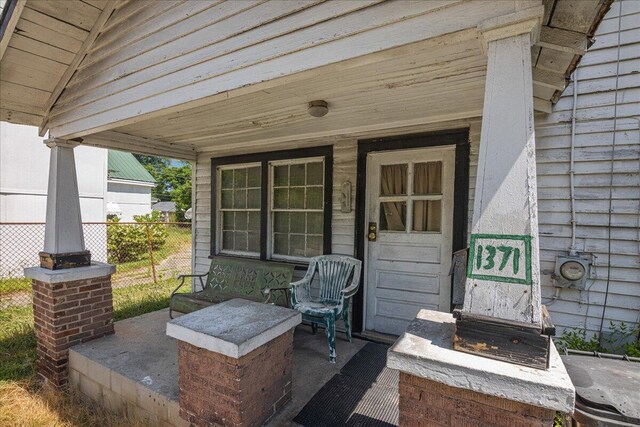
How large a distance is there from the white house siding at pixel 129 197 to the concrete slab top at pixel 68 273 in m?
10.8

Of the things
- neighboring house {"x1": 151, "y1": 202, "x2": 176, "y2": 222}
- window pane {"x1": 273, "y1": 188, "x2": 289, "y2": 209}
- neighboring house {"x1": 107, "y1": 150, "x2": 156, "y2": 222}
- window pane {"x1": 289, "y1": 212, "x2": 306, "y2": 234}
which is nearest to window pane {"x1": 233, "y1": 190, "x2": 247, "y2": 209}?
window pane {"x1": 273, "y1": 188, "x2": 289, "y2": 209}

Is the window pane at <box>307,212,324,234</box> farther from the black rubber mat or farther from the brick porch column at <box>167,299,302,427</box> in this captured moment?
the brick porch column at <box>167,299,302,427</box>

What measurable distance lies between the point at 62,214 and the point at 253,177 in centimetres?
208

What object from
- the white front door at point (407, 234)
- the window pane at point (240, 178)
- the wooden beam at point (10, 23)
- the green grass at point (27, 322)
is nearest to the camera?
the wooden beam at point (10, 23)

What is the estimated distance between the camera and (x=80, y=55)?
2.49 meters

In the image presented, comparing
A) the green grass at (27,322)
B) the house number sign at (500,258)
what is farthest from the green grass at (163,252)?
the house number sign at (500,258)

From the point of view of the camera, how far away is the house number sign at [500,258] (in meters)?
1.09

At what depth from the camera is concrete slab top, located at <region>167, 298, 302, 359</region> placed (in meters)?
1.72

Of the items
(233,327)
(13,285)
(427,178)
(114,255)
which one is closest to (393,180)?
(427,178)

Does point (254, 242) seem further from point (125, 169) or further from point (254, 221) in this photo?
point (125, 169)

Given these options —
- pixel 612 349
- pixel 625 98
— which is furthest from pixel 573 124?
pixel 612 349

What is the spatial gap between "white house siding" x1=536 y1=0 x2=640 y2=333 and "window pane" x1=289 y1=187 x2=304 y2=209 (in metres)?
2.42

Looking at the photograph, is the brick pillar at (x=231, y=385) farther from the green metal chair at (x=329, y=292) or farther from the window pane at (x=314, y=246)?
the window pane at (x=314, y=246)

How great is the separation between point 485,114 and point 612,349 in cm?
237
